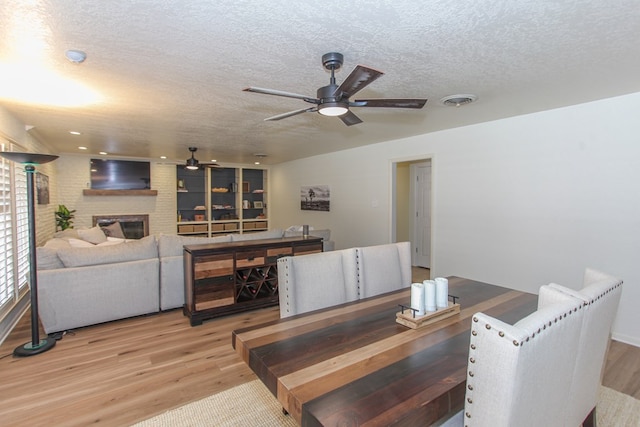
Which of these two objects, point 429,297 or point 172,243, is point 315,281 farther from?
point 172,243

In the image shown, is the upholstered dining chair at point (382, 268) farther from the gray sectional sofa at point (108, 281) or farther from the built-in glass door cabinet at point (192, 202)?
the built-in glass door cabinet at point (192, 202)

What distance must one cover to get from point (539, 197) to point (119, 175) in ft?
25.4

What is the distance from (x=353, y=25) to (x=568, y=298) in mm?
1607

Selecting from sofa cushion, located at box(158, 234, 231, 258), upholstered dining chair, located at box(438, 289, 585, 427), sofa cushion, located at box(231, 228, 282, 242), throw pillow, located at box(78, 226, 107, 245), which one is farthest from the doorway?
upholstered dining chair, located at box(438, 289, 585, 427)

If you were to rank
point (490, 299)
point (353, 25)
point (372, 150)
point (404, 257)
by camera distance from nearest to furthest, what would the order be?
point (353, 25) < point (490, 299) < point (404, 257) < point (372, 150)

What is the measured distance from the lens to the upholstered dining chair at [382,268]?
2.24 meters

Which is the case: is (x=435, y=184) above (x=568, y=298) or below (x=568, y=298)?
above

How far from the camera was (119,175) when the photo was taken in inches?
284

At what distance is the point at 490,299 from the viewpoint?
6.50 feet

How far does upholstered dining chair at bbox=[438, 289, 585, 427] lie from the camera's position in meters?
0.85

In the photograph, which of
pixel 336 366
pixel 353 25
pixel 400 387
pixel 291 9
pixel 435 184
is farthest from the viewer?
pixel 435 184

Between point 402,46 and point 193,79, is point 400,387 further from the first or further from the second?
point 193,79

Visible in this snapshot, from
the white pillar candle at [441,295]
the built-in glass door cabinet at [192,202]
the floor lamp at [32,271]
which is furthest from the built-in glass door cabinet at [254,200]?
the white pillar candle at [441,295]

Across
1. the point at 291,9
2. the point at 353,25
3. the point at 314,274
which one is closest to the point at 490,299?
the point at 314,274
